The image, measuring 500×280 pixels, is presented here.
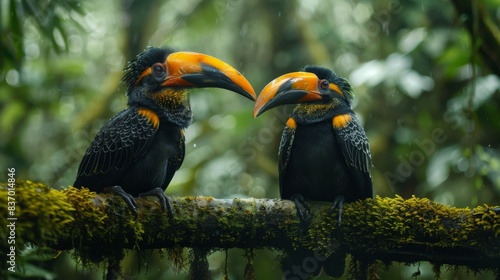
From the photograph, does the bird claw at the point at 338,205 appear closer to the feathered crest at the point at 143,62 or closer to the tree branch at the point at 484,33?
the feathered crest at the point at 143,62

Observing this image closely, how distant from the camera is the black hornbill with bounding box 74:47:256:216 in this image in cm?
473

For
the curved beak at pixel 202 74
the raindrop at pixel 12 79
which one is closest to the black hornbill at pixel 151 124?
the curved beak at pixel 202 74

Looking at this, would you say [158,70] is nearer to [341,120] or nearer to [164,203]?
[164,203]

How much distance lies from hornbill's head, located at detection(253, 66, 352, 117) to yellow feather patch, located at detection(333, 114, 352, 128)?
155 millimetres

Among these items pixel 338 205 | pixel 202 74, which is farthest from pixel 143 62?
pixel 338 205

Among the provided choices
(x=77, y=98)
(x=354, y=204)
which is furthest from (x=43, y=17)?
(x=354, y=204)

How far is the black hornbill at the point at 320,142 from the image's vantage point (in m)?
4.99

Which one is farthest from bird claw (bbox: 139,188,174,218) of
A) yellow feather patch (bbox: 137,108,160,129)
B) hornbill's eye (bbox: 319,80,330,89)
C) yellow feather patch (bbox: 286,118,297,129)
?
hornbill's eye (bbox: 319,80,330,89)

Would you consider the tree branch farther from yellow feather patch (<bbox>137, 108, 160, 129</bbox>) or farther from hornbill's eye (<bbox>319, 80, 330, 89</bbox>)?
yellow feather patch (<bbox>137, 108, 160, 129</bbox>)

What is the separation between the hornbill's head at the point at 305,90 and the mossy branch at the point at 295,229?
83 cm

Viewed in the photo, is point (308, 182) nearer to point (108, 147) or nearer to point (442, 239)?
point (442, 239)

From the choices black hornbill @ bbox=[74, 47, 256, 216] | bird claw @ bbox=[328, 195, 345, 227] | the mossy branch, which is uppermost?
black hornbill @ bbox=[74, 47, 256, 216]

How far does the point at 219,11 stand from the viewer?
8.55 metres

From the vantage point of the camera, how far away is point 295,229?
4.39 metres
